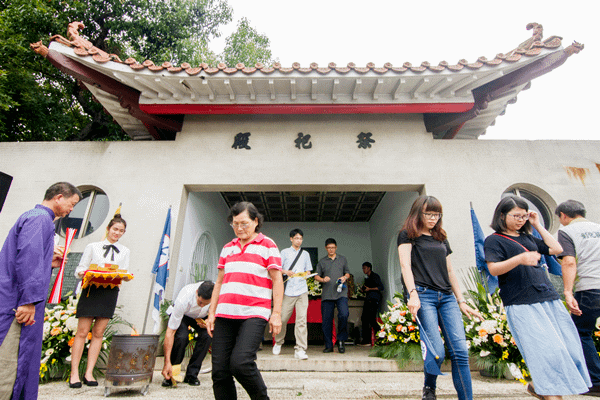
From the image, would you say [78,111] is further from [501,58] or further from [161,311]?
[501,58]

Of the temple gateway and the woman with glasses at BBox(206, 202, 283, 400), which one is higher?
the temple gateway

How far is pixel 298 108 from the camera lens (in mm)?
5594

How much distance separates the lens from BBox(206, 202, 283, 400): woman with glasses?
215cm

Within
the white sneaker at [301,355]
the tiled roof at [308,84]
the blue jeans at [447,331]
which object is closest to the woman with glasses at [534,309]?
the blue jeans at [447,331]

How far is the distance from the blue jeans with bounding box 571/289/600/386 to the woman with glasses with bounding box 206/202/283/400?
9.65ft

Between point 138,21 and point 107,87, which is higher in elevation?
point 138,21

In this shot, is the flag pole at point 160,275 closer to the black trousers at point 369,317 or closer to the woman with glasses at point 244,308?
the woman with glasses at point 244,308

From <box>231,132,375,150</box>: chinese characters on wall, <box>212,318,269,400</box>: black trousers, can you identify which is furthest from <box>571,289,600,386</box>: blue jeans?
<box>231,132,375,150</box>: chinese characters on wall

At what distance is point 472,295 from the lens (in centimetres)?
470

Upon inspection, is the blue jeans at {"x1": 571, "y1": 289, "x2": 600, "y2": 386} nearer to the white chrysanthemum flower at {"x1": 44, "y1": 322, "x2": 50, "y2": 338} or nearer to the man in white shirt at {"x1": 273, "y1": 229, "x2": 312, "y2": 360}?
the man in white shirt at {"x1": 273, "y1": 229, "x2": 312, "y2": 360}

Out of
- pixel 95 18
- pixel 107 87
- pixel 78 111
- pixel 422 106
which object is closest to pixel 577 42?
pixel 422 106

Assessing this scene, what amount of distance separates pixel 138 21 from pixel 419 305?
425 inches

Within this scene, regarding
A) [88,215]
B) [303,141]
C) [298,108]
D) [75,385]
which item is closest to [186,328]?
[75,385]

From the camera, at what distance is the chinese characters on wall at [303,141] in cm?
578
